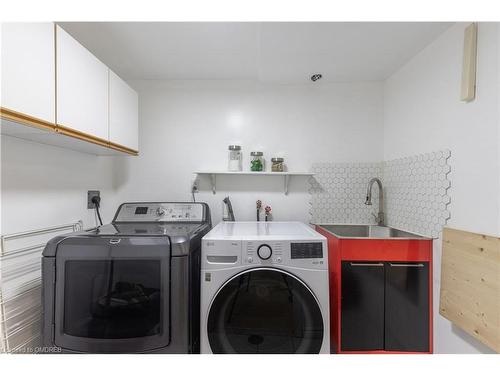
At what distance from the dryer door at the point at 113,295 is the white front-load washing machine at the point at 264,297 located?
9.5 inches

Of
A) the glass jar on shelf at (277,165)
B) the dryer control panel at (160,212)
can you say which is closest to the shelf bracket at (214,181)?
the dryer control panel at (160,212)

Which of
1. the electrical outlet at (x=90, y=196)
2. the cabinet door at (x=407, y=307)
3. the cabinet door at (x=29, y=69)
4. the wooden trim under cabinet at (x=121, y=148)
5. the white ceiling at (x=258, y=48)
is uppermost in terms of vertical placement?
the white ceiling at (x=258, y=48)

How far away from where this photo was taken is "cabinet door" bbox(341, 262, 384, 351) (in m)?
1.62

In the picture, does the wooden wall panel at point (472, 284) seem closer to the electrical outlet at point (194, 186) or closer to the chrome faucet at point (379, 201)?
the chrome faucet at point (379, 201)

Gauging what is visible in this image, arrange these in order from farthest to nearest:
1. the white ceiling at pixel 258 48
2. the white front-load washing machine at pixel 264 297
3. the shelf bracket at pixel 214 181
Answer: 1. the shelf bracket at pixel 214 181
2. the white ceiling at pixel 258 48
3. the white front-load washing machine at pixel 264 297

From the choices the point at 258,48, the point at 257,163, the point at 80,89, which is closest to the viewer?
the point at 80,89

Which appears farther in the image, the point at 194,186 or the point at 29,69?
the point at 194,186

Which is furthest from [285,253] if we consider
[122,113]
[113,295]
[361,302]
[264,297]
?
[122,113]

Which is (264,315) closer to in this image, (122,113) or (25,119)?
(25,119)

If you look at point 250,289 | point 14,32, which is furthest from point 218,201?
point 14,32

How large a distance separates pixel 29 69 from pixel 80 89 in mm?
296

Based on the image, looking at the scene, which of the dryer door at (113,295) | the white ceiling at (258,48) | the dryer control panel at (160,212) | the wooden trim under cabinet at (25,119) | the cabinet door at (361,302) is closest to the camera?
the wooden trim under cabinet at (25,119)

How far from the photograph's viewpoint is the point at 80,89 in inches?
52.6

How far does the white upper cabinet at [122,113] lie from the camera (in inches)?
64.9
